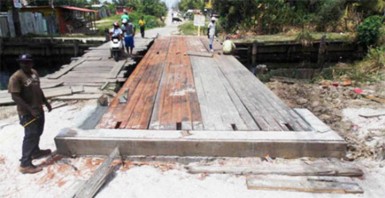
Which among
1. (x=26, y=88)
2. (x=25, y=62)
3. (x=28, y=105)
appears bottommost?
(x=28, y=105)

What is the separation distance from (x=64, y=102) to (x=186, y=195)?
4.86m

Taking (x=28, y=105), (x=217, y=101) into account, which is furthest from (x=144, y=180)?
(x=217, y=101)

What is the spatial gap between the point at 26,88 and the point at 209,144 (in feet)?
9.02

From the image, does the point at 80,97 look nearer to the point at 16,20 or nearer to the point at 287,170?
the point at 287,170

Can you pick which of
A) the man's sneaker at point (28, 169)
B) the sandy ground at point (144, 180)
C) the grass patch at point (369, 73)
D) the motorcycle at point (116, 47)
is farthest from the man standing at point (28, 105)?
the grass patch at point (369, 73)

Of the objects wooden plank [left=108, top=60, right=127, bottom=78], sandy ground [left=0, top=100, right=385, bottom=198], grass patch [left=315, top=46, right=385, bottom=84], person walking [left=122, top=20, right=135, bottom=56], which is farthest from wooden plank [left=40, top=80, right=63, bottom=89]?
grass patch [left=315, top=46, right=385, bottom=84]

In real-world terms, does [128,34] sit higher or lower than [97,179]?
higher

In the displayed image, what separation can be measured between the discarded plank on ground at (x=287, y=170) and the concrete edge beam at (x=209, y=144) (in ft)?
1.00

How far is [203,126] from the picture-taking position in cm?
532

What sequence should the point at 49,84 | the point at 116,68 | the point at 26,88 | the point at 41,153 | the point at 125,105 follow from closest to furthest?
the point at 26,88 → the point at 41,153 → the point at 125,105 → the point at 49,84 → the point at 116,68

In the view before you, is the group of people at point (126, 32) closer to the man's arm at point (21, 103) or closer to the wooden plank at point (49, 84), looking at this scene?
the wooden plank at point (49, 84)

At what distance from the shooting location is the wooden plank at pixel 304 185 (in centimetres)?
410

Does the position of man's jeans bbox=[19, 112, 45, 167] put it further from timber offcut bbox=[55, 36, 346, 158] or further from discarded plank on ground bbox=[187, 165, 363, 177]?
discarded plank on ground bbox=[187, 165, 363, 177]

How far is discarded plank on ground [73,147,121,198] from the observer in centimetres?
396
